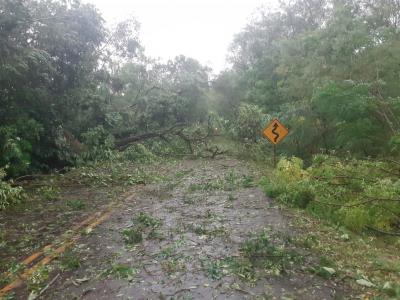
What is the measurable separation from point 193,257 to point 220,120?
63.2 feet

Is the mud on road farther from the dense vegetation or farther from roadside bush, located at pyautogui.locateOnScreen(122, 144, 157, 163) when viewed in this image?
roadside bush, located at pyautogui.locateOnScreen(122, 144, 157, 163)

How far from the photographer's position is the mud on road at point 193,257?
4.65m

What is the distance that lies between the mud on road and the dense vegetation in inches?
75.2

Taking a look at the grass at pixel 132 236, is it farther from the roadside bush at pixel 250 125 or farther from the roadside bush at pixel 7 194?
the roadside bush at pixel 250 125

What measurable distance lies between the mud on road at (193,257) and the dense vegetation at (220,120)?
6.27 ft

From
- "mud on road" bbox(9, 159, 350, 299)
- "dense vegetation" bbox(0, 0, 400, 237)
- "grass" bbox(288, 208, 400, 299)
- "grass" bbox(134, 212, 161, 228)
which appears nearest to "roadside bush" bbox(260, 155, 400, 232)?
"dense vegetation" bbox(0, 0, 400, 237)

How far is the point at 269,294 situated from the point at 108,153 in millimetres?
13068

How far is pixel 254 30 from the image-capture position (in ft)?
120

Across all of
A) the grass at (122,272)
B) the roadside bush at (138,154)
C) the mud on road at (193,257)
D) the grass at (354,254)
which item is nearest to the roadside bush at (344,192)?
the grass at (354,254)

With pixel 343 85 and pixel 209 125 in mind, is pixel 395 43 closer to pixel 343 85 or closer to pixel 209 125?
pixel 343 85

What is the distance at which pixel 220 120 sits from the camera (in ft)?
80.7

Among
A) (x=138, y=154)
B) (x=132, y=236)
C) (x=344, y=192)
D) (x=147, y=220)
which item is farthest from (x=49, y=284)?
(x=138, y=154)

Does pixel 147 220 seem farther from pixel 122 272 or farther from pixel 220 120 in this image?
pixel 220 120

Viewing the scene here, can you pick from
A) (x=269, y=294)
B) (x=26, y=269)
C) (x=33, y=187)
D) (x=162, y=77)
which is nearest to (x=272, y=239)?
(x=269, y=294)
